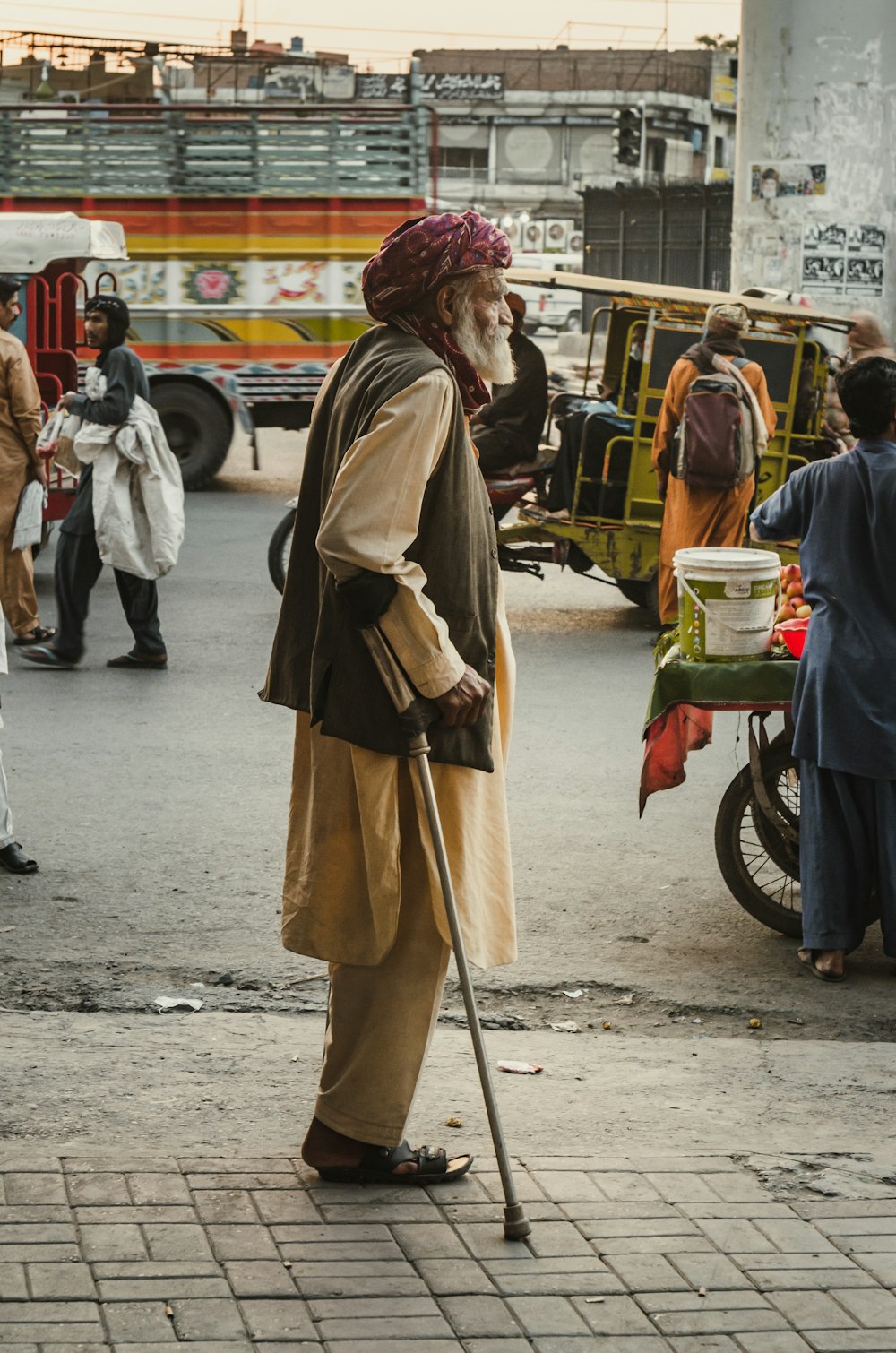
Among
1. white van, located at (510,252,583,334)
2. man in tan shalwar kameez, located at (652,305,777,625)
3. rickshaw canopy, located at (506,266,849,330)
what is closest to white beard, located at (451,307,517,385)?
man in tan shalwar kameez, located at (652,305,777,625)

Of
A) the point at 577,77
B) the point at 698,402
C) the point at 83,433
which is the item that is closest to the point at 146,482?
the point at 83,433

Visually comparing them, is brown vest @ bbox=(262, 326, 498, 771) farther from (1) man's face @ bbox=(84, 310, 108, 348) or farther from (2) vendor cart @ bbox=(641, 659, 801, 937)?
(1) man's face @ bbox=(84, 310, 108, 348)

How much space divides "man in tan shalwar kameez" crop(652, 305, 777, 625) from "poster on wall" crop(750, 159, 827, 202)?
6604 millimetres

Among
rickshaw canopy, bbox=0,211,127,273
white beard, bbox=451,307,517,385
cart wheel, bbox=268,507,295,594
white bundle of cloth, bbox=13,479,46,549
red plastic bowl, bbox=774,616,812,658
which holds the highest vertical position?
rickshaw canopy, bbox=0,211,127,273

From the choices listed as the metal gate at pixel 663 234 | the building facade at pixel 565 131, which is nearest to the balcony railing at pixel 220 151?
the metal gate at pixel 663 234

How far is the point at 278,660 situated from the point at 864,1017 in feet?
7.27

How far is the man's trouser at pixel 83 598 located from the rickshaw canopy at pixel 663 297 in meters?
2.79

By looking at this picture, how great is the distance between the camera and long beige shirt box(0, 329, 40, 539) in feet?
29.8

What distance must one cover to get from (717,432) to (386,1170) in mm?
6468

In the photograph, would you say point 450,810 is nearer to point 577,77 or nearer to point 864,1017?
point 864,1017

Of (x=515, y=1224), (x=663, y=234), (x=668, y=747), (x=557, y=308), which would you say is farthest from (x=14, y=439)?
(x=557, y=308)

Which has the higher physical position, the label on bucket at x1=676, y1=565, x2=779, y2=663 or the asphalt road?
the label on bucket at x1=676, y1=565, x2=779, y2=663

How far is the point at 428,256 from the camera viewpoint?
3.54 metres

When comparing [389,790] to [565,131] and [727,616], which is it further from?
[565,131]
